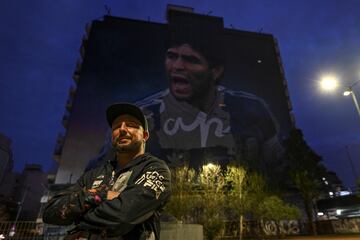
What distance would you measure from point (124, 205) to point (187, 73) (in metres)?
42.6

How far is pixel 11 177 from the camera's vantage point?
170 feet

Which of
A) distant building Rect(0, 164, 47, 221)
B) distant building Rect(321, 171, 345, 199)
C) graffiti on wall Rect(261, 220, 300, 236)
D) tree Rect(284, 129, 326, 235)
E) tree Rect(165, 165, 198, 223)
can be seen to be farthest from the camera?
distant building Rect(0, 164, 47, 221)

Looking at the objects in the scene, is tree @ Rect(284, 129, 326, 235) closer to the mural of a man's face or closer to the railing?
the mural of a man's face

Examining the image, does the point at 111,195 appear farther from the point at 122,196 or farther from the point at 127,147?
the point at 127,147

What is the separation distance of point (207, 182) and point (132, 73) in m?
27.5

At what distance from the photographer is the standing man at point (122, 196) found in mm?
1500

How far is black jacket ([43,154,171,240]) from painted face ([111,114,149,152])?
0.15m

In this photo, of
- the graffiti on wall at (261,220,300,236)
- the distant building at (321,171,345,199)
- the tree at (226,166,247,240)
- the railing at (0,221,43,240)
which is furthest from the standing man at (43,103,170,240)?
the distant building at (321,171,345,199)

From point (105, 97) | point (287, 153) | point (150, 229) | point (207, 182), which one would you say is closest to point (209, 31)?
point (105, 97)

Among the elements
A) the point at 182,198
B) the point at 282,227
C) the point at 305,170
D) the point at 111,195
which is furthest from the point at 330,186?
the point at 111,195

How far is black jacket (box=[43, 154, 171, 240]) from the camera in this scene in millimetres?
1496

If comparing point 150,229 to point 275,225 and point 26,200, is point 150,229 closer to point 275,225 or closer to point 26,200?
point 275,225

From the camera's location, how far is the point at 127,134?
2125mm

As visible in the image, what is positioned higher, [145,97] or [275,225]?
[145,97]
